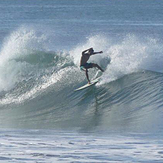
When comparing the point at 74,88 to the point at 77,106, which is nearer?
the point at 77,106

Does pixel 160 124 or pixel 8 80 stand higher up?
pixel 8 80

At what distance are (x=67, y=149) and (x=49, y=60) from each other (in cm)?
1120

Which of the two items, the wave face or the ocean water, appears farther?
the wave face

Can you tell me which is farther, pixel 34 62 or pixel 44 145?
pixel 34 62

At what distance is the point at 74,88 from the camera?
18516 mm

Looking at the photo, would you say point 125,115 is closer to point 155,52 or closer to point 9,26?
point 155,52

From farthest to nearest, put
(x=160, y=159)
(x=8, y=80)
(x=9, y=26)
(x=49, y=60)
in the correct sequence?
1. (x=9, y=26)
2. (x=49, y=60)
3. (x=8, y=80)
4. (x=160, y=159)

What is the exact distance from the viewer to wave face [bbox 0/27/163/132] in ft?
48.6

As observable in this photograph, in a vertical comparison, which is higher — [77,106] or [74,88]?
[74,88]

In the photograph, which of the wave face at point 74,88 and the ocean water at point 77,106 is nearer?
the ocean water at point 77,106

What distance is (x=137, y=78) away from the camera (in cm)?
→ 1898

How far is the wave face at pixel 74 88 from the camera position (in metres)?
14.8

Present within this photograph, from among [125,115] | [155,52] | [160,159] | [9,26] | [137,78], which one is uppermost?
[9,26]

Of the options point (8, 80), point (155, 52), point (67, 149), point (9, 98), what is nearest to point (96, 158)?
point (67, 149)
